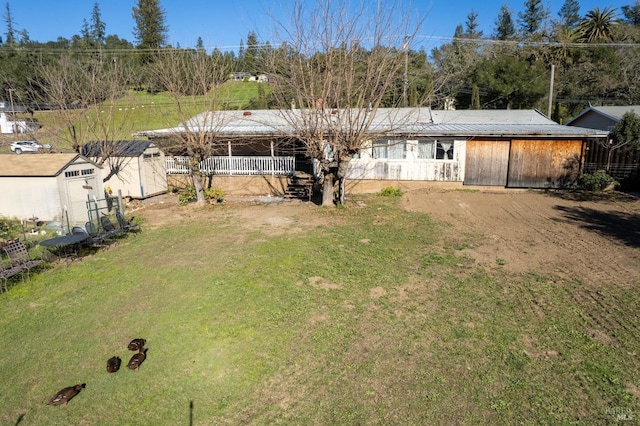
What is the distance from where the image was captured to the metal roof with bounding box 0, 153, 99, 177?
1287 centimetres

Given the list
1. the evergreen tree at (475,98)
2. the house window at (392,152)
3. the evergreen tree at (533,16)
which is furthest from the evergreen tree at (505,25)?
the house window at (392,152)

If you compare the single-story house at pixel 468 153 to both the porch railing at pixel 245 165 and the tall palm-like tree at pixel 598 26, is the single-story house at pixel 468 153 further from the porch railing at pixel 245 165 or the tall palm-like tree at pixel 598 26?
the tall palm-like tree at pixel 598 26

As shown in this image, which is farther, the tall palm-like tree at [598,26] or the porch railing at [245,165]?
the tall palm-like tree at [598,26]

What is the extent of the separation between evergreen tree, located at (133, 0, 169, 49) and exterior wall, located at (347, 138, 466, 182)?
43642mm

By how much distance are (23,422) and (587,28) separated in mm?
49402

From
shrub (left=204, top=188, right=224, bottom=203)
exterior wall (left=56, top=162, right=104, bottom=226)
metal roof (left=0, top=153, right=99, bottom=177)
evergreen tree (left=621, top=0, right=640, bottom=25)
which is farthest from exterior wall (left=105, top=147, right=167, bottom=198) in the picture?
evergreen tree (left=621, top=0, right=640, bottom=25)

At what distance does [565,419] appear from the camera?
4406mm

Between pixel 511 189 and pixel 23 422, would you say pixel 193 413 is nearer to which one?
pixel 23 422

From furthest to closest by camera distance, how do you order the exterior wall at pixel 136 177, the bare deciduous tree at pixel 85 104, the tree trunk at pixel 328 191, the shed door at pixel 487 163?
1. the shed door at pixel 487 163
2. the exterior wall at pixel 136 177
3. the bare deciduous tree at pixel 85 104
4. the tree trunk at pixel 328 191

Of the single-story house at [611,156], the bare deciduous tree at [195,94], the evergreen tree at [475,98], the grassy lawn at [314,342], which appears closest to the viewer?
the grassy lawn at [314,342]

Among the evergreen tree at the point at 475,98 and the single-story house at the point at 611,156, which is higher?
the evergreen tree at the point at 475,98

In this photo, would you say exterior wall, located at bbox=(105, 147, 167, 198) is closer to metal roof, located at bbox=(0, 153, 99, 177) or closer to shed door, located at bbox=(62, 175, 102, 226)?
shed door, located at bbox=(62, 175, 102, 226)

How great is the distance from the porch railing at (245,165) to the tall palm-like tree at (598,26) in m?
36.9

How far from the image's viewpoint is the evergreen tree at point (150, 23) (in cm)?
5084
